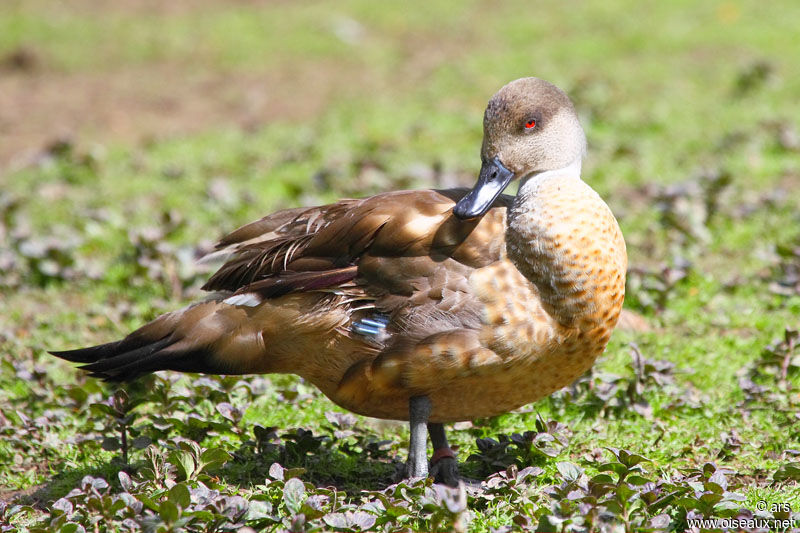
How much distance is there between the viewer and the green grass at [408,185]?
12.8 ft

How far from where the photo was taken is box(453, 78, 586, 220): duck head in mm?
3777

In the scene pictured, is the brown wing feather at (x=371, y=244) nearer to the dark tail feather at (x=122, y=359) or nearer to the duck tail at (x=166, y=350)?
the duck tail at (x=166, y=350)

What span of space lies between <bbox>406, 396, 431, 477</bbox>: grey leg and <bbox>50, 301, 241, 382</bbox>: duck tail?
2.21 feet

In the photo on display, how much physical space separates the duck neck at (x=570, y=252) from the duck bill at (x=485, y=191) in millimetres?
106

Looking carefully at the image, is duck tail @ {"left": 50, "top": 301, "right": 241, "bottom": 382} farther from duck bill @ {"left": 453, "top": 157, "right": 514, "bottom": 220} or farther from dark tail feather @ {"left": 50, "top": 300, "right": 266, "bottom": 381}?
duck bill @ {"left": 453, "top": 157, "right": 514, "bottom": 220}

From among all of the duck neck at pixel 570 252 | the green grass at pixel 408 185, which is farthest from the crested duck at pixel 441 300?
the green grass at pixel 408 185

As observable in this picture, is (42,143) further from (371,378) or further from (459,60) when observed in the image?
(371,378)

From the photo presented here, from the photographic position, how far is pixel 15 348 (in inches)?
203

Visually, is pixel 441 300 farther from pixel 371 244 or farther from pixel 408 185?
pixel 408 185

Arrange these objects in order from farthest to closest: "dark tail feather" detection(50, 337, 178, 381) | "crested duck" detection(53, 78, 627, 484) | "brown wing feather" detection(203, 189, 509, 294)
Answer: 1. "dark tail feather" detection(50, 337, 178, 381)
2. "brown wing feather" detection(203, 189, 509, 294)
3. "crested duck" detection(53, 78, 627, 484)

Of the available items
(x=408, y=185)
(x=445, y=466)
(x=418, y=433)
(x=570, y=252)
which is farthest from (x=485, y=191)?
(x=408, y=185)

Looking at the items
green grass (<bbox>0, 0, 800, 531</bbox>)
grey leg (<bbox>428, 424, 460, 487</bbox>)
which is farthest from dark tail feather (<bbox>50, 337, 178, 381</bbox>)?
grey leg (<bbox>428, 424, 460, 487</bbox>)

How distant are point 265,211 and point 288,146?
164 cm

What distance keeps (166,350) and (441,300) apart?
1039 mm
